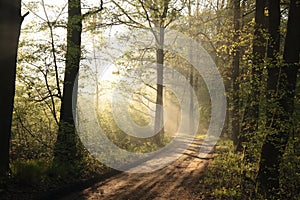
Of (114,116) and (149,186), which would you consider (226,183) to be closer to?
(149,186)

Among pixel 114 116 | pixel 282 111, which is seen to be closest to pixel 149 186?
pixel 282 111

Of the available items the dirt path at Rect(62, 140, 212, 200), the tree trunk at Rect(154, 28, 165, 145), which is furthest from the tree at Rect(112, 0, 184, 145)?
the dirt path at Rect(62, 140, 212, 200)

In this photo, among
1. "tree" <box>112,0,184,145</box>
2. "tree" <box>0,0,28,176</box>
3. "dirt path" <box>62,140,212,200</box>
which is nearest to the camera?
"tree" <box>0,0,28,176</box>

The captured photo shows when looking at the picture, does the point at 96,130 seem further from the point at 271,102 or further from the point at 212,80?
the point at 212,80

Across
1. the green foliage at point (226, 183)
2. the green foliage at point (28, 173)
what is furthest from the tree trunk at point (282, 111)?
the green foliage at point (28, 173)

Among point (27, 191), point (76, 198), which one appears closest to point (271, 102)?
point (76, 198)

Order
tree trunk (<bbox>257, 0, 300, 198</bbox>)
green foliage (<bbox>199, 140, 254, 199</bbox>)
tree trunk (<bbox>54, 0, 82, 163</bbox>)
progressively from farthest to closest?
tree trunk (<bbox>54, 0, 82, 163</bbox>), green foliage (<bbox>199, 140, 254, 199</bbox>), tree trunk (<bbox>257, 0, 300, 198</bbox>)

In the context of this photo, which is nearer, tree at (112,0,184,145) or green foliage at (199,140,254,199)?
green foliage at (199,140,254,199)

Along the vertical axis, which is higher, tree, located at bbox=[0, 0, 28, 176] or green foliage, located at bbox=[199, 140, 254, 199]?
tree, located at bbox=[0, 0, 28, 176]

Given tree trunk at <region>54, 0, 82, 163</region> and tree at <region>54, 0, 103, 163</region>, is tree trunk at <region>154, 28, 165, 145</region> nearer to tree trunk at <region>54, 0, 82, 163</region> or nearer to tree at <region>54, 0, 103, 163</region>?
tree at <region>54, 0, 103, 163</region>

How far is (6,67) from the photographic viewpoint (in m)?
8.57

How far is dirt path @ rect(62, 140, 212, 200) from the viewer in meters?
9.02

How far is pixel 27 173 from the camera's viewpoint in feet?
28.9

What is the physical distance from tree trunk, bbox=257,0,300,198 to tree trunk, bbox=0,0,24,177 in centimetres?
733
